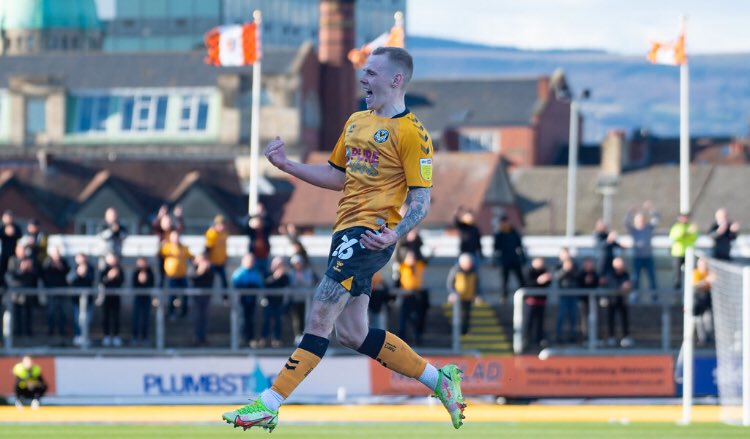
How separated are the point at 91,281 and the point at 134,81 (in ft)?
186

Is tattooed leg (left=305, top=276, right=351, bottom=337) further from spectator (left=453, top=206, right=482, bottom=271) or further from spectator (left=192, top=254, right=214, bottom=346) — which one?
spectator (left=453, top=206, right=482, bottom=271)

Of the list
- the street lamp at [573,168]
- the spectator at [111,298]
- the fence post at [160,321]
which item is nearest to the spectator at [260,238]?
Result: the fence post at [160,321]

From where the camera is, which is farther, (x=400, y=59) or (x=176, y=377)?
(x=176, y=377)

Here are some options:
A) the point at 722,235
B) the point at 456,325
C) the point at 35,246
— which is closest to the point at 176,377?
the point at 35,246

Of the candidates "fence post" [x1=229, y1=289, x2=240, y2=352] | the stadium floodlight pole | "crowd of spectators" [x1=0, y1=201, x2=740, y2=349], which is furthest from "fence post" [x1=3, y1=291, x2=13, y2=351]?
the stadium floodlight pole

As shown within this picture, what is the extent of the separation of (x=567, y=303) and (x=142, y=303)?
21.8 feet

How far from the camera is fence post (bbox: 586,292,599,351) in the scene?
28.4 meters

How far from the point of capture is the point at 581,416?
2702 cm

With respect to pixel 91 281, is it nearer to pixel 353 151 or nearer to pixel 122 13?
pixel 353 151

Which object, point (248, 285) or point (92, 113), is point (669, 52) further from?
point (92, 113)

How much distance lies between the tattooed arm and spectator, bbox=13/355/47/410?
645 inches

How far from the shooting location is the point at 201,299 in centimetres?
2878

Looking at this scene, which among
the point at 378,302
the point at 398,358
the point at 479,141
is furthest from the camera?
the point at 479,141

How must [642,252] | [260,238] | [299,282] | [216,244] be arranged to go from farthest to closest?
[642,252] < [216,244] < [260,238] < [299,282]
